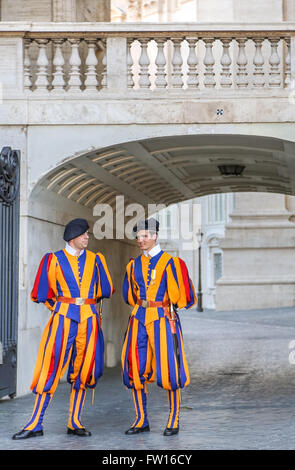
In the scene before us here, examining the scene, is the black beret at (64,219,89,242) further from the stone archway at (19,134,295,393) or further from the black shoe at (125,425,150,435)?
the stone archway at (19,134,295,393)

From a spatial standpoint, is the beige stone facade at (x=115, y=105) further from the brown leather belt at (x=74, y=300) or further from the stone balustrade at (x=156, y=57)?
the brown leather belt at (x=74, y=300)

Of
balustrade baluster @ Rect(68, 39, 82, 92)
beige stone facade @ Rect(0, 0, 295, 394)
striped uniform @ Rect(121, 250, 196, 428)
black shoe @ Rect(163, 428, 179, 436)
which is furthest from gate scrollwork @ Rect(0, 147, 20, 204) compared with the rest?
black shoe @ Rect(163, 428, 179, 436)

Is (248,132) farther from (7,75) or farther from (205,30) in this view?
(7,75)

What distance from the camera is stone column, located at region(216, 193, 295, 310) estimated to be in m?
34.4

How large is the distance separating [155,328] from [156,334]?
0.05 metres

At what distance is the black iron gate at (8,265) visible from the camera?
987 cm

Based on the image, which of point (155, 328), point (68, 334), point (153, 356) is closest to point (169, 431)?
point (153, 356)

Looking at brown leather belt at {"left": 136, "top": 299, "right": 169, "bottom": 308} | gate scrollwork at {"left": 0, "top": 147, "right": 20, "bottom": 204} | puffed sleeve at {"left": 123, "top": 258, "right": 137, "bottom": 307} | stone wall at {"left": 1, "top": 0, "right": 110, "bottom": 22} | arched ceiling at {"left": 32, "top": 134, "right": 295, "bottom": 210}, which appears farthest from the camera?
stone wall at {"left": 1, "top": 0, "right": 110, "bottom": 22}

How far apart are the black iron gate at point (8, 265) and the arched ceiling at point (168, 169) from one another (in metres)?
0.56

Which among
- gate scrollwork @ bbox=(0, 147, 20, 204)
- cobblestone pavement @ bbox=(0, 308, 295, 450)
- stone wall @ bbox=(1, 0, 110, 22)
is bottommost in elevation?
cobblestone pavement @ bbox=(0, 308, 295, 450)

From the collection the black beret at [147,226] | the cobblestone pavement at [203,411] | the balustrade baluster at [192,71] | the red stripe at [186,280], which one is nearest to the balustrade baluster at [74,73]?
the balustrade baluster at [192,71]

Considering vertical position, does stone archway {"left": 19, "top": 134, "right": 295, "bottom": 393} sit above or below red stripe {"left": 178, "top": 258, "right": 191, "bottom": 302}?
above

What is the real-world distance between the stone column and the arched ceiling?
18.4m

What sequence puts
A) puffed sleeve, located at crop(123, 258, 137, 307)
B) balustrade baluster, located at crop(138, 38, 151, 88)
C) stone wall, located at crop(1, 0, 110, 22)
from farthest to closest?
stone wall, located at crop(1, 0, 110, 22)
balustrade baluster, located at crop(138, 38, 151, 88)
puffed sleeve, located at crop(123, 258, 137, 307)
